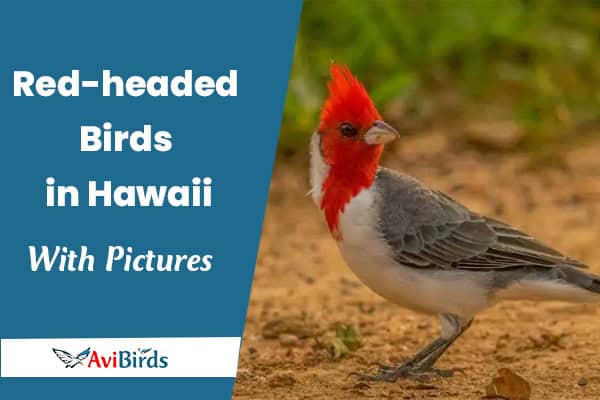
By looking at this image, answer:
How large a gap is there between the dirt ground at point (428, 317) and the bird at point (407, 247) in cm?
30

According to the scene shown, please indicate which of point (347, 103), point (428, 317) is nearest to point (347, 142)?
point (347, 103)

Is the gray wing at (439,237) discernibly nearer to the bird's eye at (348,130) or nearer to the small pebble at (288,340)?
the bird's eye at (348,130)

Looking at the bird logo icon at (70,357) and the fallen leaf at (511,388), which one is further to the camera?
the bird logo icon at (70,357)

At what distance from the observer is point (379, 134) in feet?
15.0

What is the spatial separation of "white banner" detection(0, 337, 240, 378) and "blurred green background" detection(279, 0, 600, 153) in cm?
339

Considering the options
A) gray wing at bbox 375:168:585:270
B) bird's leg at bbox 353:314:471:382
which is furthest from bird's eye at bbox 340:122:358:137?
bird's leg at bbox 353:314:471:382

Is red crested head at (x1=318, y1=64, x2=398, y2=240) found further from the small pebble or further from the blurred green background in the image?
the blurred green background

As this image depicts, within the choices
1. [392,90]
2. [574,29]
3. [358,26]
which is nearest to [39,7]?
[392,90]

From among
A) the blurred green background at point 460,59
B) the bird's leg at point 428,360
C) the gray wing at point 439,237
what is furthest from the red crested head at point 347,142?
the blurred green background at point 460,59

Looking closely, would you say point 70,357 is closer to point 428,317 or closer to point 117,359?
point 117,359

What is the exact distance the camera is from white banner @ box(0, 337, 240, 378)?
15.6 feet

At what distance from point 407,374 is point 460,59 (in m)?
4.46

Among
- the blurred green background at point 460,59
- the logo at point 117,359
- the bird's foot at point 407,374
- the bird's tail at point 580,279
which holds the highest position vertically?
the blurred green background at point 460,59

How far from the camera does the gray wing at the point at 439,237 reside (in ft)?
15.1
